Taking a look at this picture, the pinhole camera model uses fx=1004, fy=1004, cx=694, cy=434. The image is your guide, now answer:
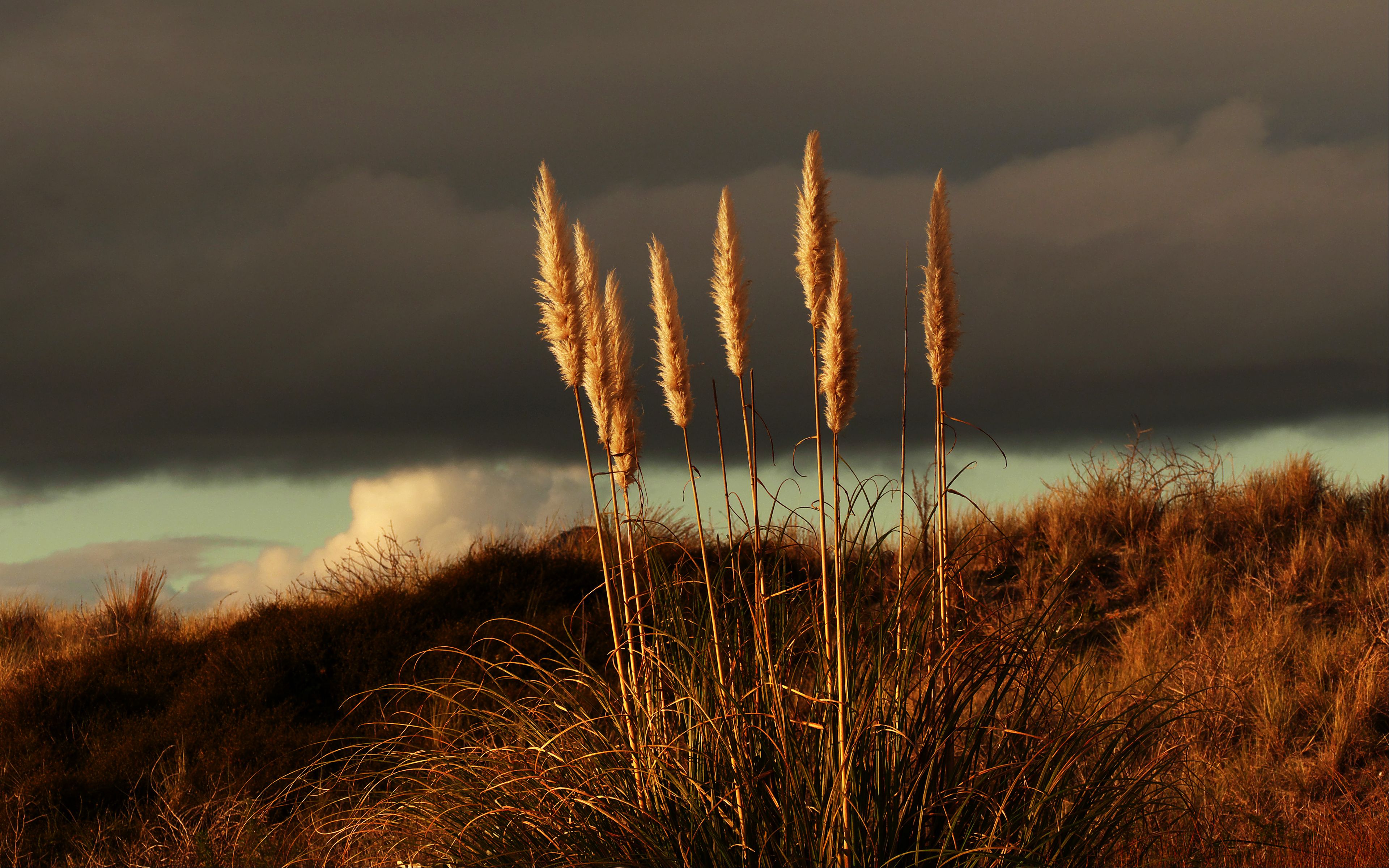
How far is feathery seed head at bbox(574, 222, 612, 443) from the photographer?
333 centimetres

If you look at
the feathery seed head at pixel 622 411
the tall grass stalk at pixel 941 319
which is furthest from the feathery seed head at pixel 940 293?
the feathery seed head at pixel 622 411

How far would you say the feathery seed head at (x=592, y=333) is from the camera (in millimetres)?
3332

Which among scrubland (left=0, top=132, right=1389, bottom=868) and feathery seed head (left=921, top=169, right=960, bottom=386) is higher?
feathery seed head (left=921, top=169, right=960, bottom=386)

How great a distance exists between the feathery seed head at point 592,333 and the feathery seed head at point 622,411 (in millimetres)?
28

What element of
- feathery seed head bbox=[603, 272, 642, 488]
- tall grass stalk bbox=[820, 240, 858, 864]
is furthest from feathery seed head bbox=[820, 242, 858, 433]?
feathery seed head bbox=[603, 272, 642, 488]

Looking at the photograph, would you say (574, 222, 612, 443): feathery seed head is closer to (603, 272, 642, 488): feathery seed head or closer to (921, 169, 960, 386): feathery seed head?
(603, 272, 642, 488): feathery seed head

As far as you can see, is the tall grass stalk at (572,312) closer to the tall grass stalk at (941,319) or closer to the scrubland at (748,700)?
the scrubland at (748,700)

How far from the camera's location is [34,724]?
7.26m

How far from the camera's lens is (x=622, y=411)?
11.1 ft

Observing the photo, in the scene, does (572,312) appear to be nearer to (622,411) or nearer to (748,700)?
(622,411)

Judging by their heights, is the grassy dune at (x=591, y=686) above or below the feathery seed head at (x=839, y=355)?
below

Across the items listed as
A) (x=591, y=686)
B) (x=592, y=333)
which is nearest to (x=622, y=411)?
(x=592, y=333)

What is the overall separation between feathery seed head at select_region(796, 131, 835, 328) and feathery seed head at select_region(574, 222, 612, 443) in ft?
2.27

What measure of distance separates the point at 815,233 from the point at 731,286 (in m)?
0.31
